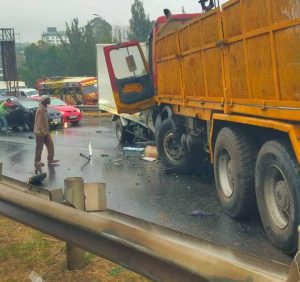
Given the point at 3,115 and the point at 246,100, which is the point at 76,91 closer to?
the point at 3,115

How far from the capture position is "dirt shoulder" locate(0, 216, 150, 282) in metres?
3.97

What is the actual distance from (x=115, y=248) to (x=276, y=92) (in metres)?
2.95

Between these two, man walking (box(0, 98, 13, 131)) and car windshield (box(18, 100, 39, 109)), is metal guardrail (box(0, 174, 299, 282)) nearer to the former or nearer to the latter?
car windshield (box(18, 100, 39, 109))

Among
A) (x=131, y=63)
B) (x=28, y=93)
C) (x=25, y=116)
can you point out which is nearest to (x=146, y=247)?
(x=131, y=63)

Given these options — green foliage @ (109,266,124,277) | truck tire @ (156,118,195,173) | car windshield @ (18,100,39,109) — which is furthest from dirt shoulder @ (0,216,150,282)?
car windshield @ (18,100,39,109)

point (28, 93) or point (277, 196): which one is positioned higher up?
point (28, 93)

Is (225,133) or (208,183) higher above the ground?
(225,133)

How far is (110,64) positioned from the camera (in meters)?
11.1

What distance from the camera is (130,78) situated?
1124 cm

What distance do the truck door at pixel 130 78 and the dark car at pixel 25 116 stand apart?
11.9 m

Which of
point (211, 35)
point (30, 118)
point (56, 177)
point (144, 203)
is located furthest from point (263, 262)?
point (30, 118)

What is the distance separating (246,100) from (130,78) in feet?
18.7

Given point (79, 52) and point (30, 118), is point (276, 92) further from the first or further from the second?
point (79, 52)

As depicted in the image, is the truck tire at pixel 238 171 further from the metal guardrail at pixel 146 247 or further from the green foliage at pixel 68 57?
the green foliage at pixel 68 57
